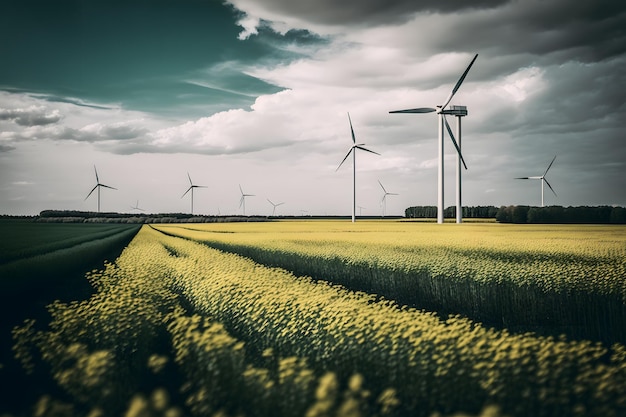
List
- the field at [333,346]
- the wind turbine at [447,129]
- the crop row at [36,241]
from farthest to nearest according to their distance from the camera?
the wind turbine at [447,129]
the crop row at [36,241]
the field at [333,346]

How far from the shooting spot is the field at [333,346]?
8.48 meters

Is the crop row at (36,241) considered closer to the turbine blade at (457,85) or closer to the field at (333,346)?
the field at (333,346)

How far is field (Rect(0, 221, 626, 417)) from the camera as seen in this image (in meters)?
8.48

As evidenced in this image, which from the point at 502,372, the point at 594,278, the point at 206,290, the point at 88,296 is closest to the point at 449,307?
the point at 594,278

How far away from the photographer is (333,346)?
11.2m

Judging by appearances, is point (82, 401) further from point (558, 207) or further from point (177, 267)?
point (558, 207)

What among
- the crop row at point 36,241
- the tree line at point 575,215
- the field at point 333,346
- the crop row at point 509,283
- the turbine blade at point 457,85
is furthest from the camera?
the tree line at point 575,215

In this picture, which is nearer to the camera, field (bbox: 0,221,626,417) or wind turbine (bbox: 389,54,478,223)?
field (bbox: 0,221,626,417)

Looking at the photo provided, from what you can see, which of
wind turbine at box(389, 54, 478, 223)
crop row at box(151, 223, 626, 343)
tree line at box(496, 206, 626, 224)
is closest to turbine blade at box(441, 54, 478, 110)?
wind turbine at box(389, 54, 478, 223)

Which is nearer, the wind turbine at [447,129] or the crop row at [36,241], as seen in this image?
the crop row at [36,241]

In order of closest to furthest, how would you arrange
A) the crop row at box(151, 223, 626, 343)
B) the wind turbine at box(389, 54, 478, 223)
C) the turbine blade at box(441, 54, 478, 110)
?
the crop row at box(151, 223, 626, 343) < the turbine blade at box(441, 54, 478, 110) < the wind turbine at box(389, 54, 478, 223)

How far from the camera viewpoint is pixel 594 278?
59.4 feet

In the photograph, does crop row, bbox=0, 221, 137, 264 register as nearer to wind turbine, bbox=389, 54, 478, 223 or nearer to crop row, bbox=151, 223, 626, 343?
crop row, bbox=151, 223, 626, 343

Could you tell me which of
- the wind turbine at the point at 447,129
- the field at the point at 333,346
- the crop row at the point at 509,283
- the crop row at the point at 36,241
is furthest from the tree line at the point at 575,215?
the field at the point at 333,346
